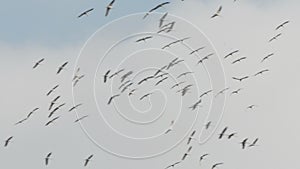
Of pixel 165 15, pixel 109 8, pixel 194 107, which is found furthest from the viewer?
pixel 194 107

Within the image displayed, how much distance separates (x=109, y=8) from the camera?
1062 inches

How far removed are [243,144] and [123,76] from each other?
6.03 meters

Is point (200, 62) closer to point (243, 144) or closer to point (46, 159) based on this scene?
point (243, 144)

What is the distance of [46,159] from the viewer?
33625mm

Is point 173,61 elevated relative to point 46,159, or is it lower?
elevated

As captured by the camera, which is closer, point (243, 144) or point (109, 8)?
point (109, 8)

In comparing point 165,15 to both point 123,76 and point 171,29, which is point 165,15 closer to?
point 171,29

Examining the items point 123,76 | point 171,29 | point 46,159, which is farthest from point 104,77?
point 46,159

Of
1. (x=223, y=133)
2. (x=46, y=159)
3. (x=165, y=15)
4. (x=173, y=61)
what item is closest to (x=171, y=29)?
(x=165, y=15)

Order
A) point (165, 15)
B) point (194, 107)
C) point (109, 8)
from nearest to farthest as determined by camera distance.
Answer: point (109, 8)
point (165, 15)
point (194, 107)

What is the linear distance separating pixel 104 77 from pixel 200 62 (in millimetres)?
3775

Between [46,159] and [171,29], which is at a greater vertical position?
[171,29]

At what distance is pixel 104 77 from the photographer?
99.1 feet

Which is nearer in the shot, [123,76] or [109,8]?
[109,8]
